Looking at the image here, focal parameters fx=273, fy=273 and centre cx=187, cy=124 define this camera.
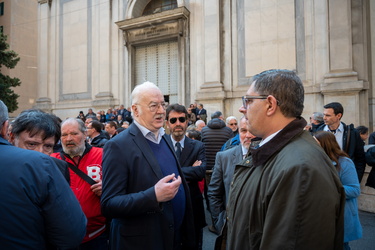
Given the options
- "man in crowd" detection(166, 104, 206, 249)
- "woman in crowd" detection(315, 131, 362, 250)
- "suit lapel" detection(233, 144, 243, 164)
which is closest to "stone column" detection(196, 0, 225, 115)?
"man in crowd" detection(166, 104, 206, 249)

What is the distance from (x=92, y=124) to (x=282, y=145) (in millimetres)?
4528

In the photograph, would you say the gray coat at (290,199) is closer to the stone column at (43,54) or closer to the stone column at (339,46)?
the stone column at (339,46)

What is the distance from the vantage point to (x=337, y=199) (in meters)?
1.32

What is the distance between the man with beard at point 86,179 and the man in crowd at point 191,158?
0.97m

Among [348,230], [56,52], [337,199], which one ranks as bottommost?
[348,230]

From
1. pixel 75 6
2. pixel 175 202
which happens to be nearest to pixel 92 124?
pixel 175 202

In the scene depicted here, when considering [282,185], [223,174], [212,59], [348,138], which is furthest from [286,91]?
[212,59]

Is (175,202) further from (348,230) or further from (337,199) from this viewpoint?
(348,230)

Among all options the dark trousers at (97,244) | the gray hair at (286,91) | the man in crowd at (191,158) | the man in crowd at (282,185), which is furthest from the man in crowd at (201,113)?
the gray hair at (286,91)

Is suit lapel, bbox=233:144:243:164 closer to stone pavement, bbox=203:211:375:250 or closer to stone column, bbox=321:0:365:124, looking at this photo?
stone pavement, bbox=203:211:375:250

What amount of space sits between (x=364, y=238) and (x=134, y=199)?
4.40 m

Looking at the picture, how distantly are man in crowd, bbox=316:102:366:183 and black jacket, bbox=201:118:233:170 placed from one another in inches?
82.4

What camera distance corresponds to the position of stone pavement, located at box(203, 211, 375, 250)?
429cm

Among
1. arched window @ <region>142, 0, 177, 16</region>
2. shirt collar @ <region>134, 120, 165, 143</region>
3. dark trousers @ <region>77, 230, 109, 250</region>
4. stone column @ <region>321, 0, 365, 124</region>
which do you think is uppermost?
arched window @ <region>142, 0, 177, 16</region>
